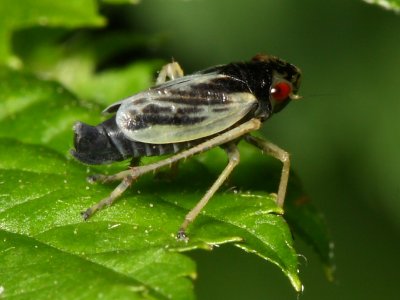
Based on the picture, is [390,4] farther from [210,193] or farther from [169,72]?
[210,193]

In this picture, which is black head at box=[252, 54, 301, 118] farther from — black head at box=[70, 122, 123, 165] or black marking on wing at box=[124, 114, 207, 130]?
black head at box=[70, 122, 123, 165]

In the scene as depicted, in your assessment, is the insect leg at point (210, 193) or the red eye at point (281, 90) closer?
the insect leg at point (210, 193)

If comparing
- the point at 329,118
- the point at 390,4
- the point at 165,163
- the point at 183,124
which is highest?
the point at 390,4

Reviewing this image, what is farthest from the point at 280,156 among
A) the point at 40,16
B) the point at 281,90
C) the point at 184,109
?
the point at 40,16

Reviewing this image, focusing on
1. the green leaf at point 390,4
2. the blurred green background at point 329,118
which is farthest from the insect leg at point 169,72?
the blurred green background at point 329,118

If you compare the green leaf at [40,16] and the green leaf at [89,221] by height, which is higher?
the green leaf at [40,16]

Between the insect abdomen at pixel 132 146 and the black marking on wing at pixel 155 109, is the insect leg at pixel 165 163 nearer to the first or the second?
the insect abdomen at pixel 132 146

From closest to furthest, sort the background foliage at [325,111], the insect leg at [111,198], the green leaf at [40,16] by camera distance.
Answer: the insect leg at [111,198]
the green leaf at [40,16]
the background foliage at [325,111]

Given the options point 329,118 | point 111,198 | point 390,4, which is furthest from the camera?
point 329,118

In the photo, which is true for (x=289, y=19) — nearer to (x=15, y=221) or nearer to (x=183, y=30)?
(x=183, y=30)
